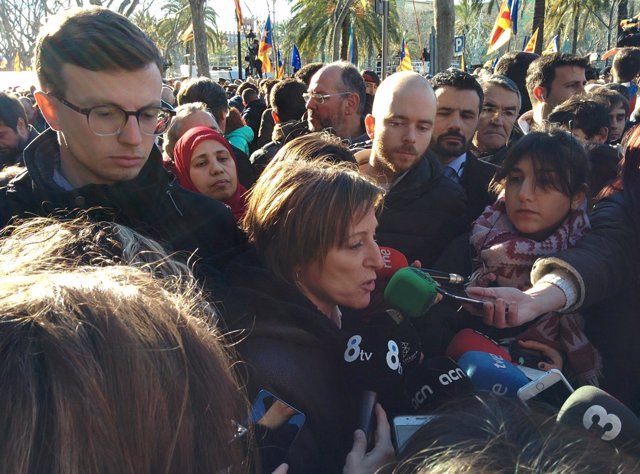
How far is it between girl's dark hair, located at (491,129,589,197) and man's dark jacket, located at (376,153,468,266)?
48cm

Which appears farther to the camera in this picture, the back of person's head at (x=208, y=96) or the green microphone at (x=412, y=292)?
the back of person's head at (x=208, y=96)

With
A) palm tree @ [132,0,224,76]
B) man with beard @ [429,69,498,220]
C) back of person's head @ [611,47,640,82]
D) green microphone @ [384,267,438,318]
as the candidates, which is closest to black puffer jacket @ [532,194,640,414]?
green microphone @ [384,267,438,318]

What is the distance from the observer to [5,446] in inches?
30.1

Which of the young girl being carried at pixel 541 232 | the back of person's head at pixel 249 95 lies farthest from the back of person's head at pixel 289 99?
the back of person's head at pixel 249 95

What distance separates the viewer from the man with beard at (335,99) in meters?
4.21

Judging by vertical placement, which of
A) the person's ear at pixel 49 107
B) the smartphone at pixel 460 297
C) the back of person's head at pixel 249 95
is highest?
the back of person's head at pixel 249 95

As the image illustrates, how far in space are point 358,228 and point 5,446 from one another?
1.25 metres

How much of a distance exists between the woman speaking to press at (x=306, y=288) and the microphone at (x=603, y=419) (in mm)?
621

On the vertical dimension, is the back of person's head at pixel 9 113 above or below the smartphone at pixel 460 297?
above

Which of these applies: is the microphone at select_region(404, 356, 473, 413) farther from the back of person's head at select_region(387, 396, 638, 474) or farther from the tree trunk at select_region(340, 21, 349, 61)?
the tree trunk at select_region(340, 21, 349, 61)

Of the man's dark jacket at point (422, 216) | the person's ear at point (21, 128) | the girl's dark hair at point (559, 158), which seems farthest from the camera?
the person's ear at point (21, 128)

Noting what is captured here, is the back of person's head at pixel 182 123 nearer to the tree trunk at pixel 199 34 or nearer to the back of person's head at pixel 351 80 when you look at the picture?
the back of person's head at pixel 351 80

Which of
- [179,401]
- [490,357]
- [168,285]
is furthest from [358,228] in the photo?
[179,401]

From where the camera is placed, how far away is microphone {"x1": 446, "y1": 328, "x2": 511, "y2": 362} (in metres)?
1.84
